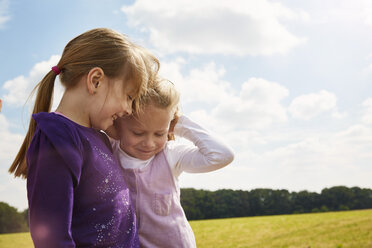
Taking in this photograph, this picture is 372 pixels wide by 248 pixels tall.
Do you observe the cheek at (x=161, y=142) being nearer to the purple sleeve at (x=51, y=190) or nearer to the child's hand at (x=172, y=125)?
the child's hand at (x=172, y=125)

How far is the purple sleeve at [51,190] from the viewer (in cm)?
157

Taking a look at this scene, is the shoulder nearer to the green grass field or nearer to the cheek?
the cheek

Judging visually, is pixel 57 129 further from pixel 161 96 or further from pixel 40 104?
pixel 161 96

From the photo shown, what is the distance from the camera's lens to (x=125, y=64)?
6.62ft

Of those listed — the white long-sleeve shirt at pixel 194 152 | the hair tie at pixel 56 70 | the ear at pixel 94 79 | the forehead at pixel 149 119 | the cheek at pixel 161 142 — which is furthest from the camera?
the white long-sleeve shirt at pixel 194 152

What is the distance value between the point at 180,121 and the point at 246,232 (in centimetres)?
1406

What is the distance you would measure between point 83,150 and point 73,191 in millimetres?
237

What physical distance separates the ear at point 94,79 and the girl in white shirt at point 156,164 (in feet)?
1.55

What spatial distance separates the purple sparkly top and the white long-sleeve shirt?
0.63 m

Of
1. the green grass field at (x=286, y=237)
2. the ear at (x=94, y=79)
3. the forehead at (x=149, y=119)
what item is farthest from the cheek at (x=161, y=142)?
the green grass field at (x=286, y=237)

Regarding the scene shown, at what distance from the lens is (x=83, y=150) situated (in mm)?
1848

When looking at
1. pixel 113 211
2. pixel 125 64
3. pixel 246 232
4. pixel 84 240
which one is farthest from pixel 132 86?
pixel 246 232

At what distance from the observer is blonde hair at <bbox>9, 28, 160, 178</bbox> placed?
198 centimetres

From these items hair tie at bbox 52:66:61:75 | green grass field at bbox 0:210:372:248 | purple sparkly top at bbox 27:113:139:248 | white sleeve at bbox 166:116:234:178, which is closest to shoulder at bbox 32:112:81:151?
purple sparkly top at bbox 27:113:139:248
